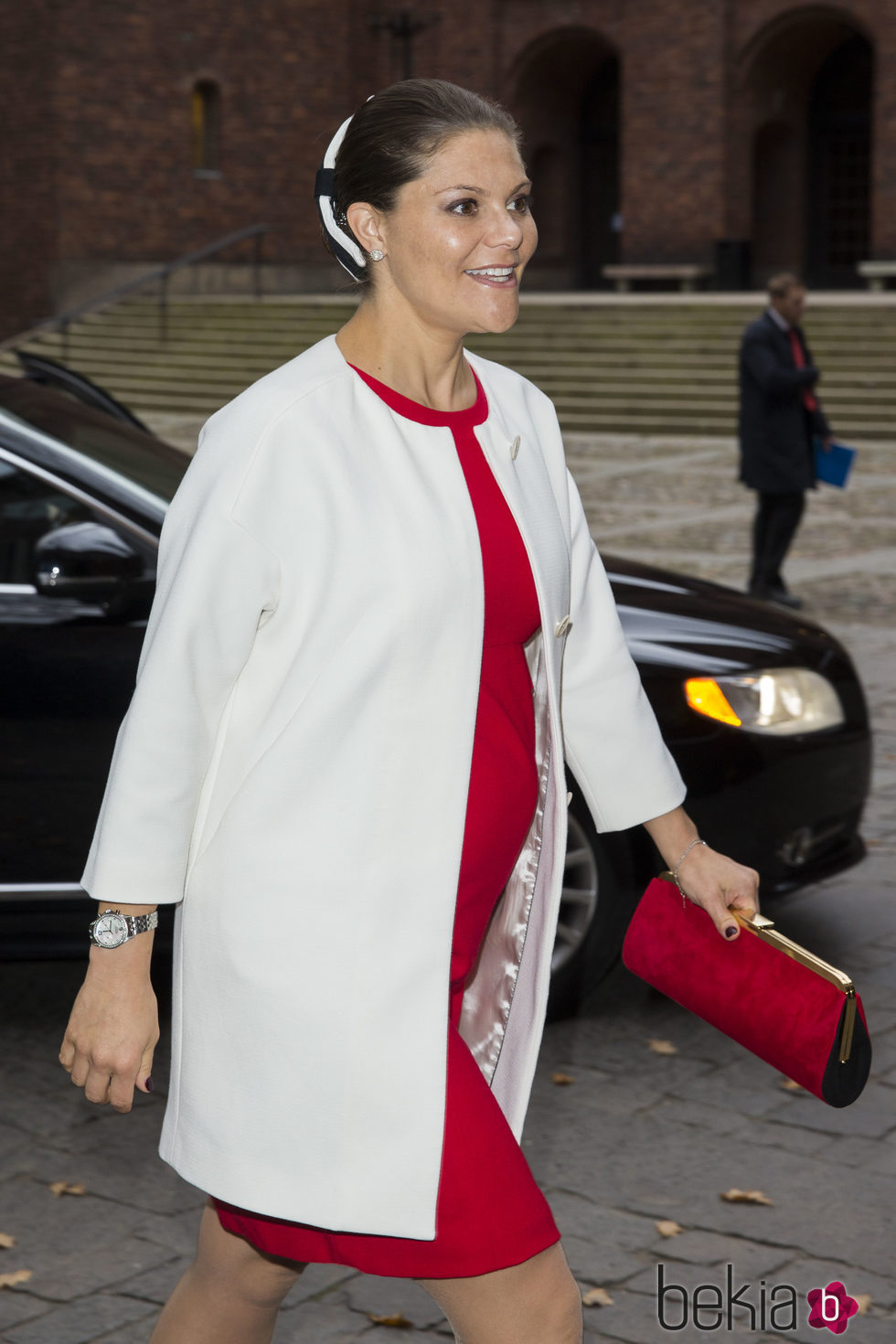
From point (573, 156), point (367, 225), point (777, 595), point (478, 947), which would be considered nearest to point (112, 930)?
point (478, 947)

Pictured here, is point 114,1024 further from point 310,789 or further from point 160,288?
point 160,288

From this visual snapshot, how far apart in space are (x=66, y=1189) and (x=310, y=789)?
79.7 inches

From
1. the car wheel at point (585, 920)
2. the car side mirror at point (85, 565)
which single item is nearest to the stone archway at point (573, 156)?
the car wheel at point (585, 920)

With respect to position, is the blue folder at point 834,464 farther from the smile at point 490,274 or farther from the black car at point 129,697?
the smile at point 490,274

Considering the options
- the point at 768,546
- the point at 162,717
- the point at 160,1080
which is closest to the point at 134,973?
the point at 162,717

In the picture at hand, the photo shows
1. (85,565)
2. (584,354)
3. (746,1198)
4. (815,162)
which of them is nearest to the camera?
(746,1198)

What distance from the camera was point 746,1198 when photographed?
3676mm

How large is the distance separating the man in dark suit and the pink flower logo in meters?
8.09

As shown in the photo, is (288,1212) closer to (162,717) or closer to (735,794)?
(162,717)

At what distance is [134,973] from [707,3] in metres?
34.0

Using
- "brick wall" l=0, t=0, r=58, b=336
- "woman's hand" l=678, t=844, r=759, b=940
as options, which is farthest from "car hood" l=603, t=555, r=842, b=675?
"brick wall" l=0, t=0, r=58, b=336

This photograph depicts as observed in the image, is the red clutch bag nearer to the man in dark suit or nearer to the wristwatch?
the wristwatch

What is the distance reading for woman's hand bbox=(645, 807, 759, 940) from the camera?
95.6 inches

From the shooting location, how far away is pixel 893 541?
44.9ft
